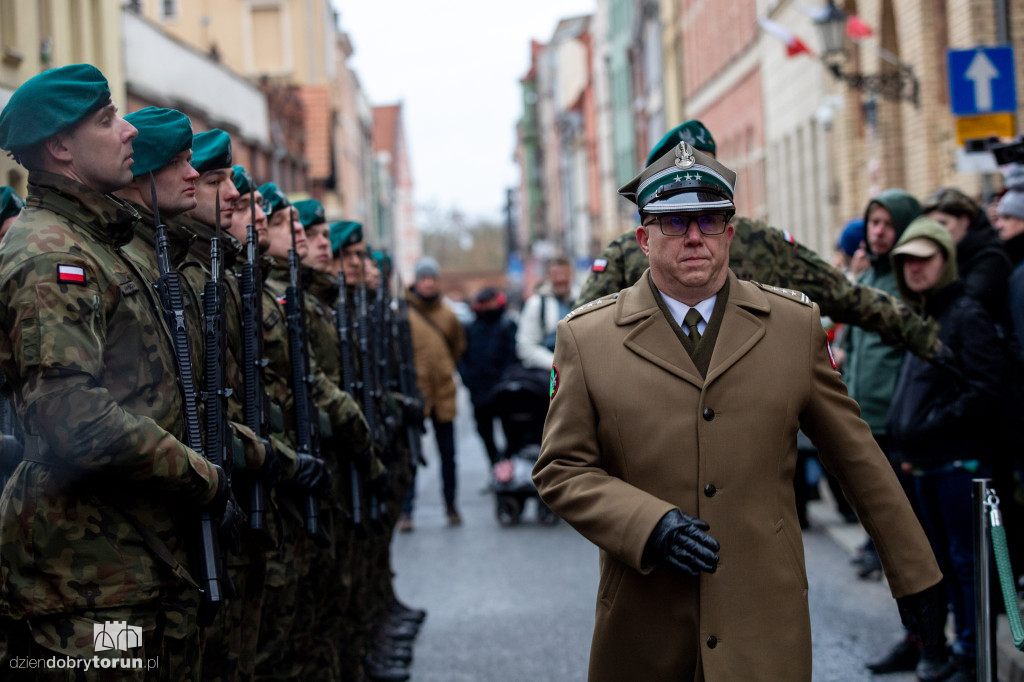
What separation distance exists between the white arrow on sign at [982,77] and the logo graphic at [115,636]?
7.82m

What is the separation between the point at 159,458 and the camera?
3.64m

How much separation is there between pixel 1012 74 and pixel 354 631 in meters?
5.86

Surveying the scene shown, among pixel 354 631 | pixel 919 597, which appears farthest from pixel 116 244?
pixel 354 631

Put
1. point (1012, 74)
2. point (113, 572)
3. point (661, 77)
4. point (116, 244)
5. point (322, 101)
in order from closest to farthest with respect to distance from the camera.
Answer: point (113, 572), point (116, 244), point (1012, 74), point (322, 101), point (661, 77)

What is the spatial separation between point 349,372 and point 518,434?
5.45 m

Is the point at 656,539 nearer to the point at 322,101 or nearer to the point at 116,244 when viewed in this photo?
the point at 116,244

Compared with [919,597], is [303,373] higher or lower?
higher

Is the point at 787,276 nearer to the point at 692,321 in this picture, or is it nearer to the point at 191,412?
A: the point at 692,321

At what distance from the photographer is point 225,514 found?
3.99 meters

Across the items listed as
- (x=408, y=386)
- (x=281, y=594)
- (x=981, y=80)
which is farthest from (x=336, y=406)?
(x=981, y=80)

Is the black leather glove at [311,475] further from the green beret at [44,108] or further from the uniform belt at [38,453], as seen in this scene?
the green beret at [44,108]

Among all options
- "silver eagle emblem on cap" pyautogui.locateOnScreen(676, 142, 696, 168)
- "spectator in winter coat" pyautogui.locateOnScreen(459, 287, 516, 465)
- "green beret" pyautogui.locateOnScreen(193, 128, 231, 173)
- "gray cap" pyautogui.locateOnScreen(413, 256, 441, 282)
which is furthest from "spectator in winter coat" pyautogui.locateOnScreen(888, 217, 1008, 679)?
"spectator in winter coat" pyautogui.locateOnScreen(459, 287, 516, 465)

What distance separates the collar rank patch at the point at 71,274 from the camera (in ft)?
11.7

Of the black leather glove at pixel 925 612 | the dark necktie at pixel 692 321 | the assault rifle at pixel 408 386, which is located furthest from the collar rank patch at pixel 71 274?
the assault rifle at pixel 408 386
